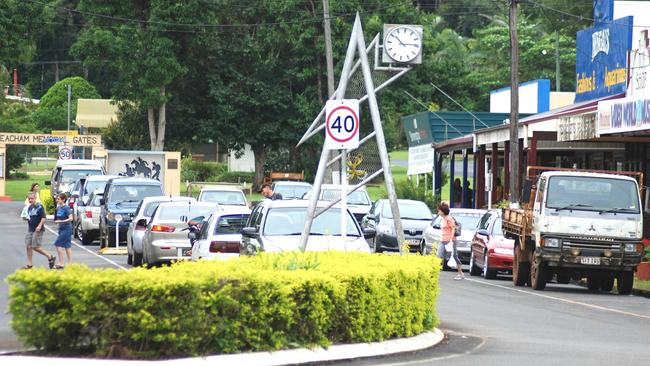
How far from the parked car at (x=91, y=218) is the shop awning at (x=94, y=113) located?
155 feet

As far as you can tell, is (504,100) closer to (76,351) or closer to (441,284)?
(441,284)

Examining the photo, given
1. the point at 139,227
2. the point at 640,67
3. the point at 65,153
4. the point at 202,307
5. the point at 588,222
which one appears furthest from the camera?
the point at 65,153

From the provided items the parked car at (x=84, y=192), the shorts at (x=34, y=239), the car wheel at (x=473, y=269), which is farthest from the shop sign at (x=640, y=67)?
the shorts at (x=34, y=239)

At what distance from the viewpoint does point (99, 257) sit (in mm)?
33406

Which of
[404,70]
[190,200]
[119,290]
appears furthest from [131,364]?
[190,200]

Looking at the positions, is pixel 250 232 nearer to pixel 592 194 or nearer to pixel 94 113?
pixel 592 194

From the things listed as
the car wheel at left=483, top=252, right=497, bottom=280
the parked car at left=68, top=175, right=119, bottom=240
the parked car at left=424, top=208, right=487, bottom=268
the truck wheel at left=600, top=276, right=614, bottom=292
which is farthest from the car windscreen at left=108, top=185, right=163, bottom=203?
the truck wheel at left=600, top=276, right=614, bottom=292

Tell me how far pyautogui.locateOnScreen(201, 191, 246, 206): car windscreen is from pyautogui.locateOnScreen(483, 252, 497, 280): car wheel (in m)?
9.90

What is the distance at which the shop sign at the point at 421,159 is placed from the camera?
185 ft

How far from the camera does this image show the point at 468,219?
3541cm

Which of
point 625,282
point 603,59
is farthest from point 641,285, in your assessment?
point 603,59

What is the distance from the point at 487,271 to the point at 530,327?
12665 millimetres

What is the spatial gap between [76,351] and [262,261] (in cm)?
291

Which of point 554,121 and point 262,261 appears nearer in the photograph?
point 262,261
